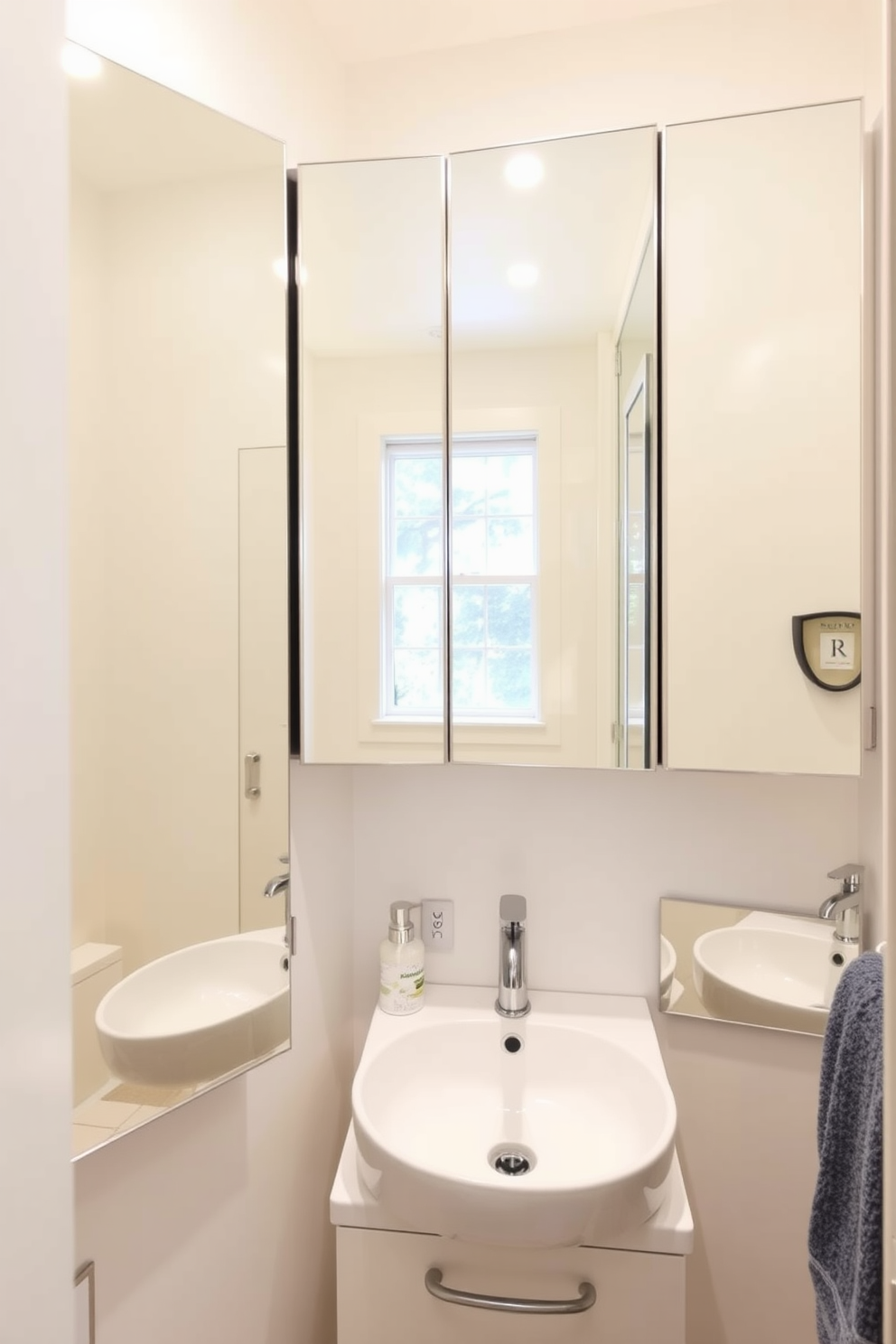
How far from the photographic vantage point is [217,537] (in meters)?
0.91

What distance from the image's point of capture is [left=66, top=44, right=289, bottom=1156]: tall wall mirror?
736 mm

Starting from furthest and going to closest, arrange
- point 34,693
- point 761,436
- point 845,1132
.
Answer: point 761,436 → point 845,1132 → point 34,693

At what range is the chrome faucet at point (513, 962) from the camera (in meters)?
1.21

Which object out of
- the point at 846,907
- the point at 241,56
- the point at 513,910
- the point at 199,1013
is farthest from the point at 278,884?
the point at 241,56

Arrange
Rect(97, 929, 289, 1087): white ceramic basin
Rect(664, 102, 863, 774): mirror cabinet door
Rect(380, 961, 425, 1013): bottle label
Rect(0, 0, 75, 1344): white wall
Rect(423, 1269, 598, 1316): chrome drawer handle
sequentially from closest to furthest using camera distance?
Rect(0, 0, 75, 1344): white wall → Rect(97, 929, 289, 1087): white ceramic basin → Rect(423, 1269, 598, 1316): chrome drawer handle → Rect(664, 102, 863, 774): mirror cabinet door → Rect(380, 961, 425, 1013): bottle label

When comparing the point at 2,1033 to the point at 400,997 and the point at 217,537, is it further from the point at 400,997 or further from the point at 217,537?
the point at 400,997

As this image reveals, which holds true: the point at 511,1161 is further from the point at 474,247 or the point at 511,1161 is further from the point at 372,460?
the point at 474,247

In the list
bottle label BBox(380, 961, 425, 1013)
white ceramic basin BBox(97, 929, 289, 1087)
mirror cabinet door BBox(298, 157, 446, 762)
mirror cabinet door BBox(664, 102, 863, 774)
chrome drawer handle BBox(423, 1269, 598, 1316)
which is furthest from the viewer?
bottle label BBox(380, 961, 425, 1013)

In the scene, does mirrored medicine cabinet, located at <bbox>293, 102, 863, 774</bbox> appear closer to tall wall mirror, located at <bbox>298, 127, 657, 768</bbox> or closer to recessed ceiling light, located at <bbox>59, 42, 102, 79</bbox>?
tall wall mirror, located at <bbox>298, 127, 657, 768</bbox>

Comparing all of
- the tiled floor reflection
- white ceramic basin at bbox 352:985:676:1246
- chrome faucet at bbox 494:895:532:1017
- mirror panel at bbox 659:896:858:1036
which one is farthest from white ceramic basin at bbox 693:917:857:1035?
the tiled floor reflection

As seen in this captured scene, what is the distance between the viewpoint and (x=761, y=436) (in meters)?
1.06

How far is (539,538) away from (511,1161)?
962 mm

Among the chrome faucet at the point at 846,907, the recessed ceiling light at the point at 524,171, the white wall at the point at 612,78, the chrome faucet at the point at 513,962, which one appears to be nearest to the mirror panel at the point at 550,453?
the recessed ceiling light at the point at 524,171

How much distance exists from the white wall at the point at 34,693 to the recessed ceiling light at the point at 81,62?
48 centimetres
